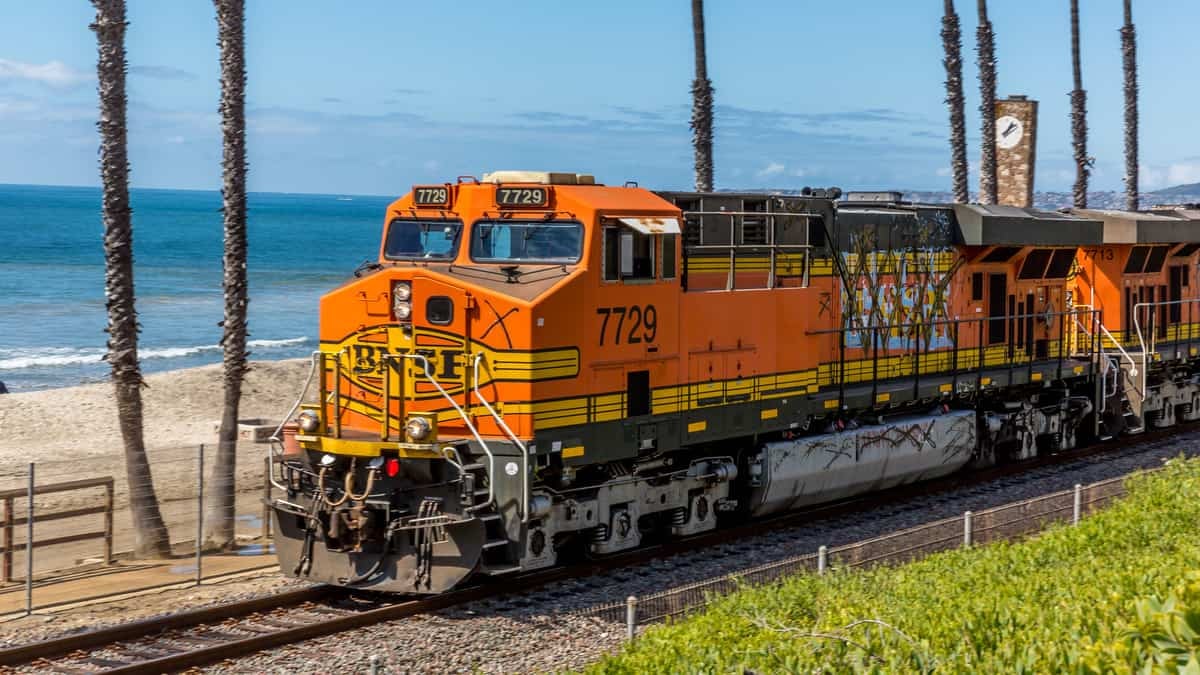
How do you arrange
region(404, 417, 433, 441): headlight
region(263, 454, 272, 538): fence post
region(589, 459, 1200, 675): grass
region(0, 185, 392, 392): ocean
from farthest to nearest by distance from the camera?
region(0, 185, 392, 392): ocean → region(263, 454, 272, 538): fence post → region(404, 417, 433, 441): headlight → region(589, 459, 1200, 675): grass

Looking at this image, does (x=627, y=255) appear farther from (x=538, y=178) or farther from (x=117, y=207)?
(x=117, y=207)

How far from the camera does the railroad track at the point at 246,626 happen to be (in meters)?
10.4

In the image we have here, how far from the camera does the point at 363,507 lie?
12.2 meters

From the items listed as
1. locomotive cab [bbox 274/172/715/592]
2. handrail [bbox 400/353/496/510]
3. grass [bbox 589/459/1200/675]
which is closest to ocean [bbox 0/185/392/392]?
locomotive cab [bbox 274/172/715/592]

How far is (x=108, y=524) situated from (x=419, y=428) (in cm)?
429

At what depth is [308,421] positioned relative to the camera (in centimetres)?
1246

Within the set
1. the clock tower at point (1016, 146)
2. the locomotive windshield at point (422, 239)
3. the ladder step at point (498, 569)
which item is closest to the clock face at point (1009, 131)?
the clock tower at point (1016, 146)

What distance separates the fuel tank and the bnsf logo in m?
4.42

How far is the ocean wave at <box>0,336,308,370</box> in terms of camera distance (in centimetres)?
5175

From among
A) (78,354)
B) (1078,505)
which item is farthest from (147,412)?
(1078,505)

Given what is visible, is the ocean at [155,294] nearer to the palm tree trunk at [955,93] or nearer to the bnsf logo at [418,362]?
the bnsf logo at [418,362]

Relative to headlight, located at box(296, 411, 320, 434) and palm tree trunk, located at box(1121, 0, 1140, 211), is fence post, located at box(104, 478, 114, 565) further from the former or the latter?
palm tree trunk, located at box(1121, 0, 1140, 211)

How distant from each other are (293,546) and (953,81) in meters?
21.5

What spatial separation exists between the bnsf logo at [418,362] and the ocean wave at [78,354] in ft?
130
